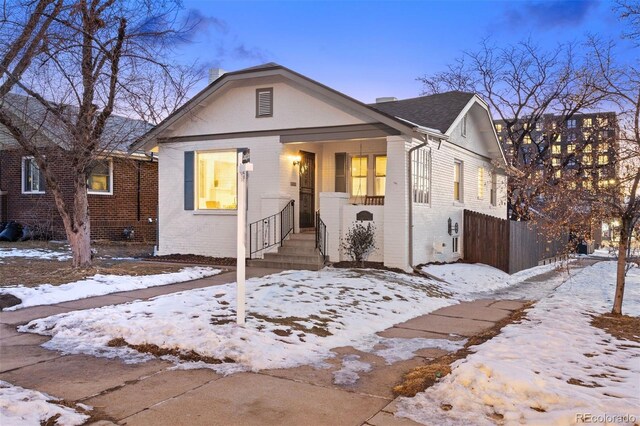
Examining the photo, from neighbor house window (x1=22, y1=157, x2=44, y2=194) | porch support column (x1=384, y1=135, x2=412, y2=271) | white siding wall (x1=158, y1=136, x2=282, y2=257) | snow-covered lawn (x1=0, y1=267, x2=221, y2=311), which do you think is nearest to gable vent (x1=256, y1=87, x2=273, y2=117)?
white siding wall (x1=158, y1=136, x2=282, y2=257)

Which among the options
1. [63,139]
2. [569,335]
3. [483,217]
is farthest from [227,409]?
[483,217]

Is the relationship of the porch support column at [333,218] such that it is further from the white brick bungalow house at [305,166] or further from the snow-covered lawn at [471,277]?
the snow-covered lawn at [471,277]

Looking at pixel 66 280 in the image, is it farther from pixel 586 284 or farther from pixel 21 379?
pixel 586 284

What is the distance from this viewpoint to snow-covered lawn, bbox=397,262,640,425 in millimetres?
4012

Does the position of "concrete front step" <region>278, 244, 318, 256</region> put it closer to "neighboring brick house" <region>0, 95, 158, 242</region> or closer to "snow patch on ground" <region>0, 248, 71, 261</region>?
"snow patch on ground" <region>0, 248, 71, 261</region>

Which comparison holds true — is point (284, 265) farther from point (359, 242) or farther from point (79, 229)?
point (79, 229)

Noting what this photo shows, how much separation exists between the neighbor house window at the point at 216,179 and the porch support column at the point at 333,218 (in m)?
3.20

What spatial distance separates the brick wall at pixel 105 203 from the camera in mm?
19328

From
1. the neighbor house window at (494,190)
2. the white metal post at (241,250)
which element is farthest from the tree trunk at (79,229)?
the neighbor house window at (494,190)

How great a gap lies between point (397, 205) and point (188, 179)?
619 cm

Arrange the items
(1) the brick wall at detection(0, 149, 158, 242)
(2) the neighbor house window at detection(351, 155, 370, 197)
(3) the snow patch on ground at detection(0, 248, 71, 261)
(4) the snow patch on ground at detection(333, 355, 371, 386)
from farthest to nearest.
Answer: (1) the brick wall at detection(0, 149, 158, 242)
(2) the neighbor house window at detection(351, 155, 370, 197)
(3) the snow patch on ground at detection(0, 248, 71, 261)
(4) the snow patch on ground at detection(333, 355, 371, 386)

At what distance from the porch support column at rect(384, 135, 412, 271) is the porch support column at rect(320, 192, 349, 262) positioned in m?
1.22

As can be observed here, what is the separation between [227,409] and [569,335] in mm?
4513

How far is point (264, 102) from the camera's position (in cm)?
1430
